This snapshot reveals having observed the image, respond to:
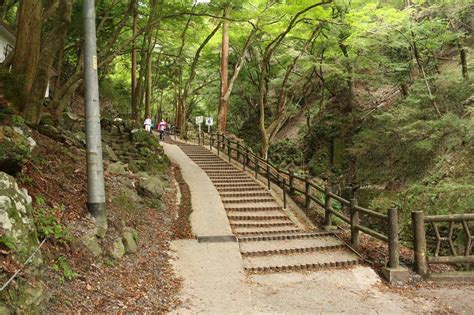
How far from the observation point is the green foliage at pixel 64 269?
475 cm

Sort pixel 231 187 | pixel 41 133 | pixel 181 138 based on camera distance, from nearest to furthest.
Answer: pixel 41 133
pixel 231 187
pixel 181 138

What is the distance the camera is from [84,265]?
5.39 m

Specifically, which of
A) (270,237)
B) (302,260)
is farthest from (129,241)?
(302,260)

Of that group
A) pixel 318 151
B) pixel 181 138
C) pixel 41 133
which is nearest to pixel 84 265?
pixel 41 133

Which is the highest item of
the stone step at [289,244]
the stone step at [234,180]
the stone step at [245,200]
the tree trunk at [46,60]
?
the tree trunk at [46,60]

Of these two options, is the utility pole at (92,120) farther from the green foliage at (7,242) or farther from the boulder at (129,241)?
the green foliage at (7,242)

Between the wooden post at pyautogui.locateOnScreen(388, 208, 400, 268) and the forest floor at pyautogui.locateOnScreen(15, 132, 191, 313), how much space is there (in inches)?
161

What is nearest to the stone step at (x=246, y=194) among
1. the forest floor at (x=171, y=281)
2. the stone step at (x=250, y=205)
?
the stone step at (x=250, y=205)

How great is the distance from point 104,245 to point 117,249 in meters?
0.30

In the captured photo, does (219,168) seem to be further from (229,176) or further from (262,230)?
(262,230)

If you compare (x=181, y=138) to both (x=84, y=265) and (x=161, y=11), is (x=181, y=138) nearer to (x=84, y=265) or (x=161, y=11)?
(x=161, y=11)

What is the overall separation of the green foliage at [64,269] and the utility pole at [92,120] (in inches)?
55.5

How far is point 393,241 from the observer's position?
710 centimetres

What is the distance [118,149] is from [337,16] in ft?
37.7
